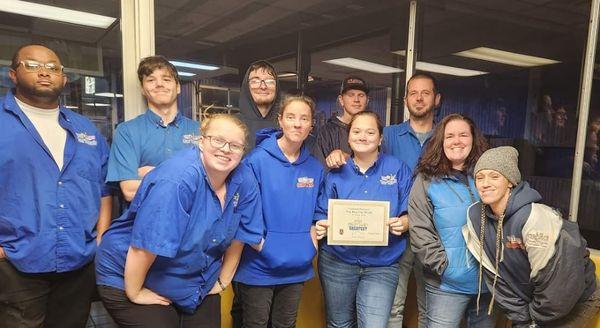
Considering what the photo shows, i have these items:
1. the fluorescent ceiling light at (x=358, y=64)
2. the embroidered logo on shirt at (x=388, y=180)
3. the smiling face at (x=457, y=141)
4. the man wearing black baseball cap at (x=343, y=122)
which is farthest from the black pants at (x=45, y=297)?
the fluorescent ceiling light at (x=358, y=64)

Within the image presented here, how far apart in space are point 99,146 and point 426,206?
1.71 metres

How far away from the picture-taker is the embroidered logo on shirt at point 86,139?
74.6 inches

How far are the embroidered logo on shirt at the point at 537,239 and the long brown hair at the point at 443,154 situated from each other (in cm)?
44

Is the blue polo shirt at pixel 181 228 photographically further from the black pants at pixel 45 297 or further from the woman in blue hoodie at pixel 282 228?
the black pants at pixel 45 297

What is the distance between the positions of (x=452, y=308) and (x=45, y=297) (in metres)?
1.93

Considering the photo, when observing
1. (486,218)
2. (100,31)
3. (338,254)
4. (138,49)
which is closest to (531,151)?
(486,218)

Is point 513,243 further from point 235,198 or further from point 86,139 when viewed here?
point 86,139

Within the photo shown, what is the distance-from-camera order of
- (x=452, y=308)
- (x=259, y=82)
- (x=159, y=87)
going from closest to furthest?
(x=452, y=308), (x=159, y=87), (x=259, y=82)

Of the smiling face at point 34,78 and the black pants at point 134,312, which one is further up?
the smiling face at point 34,78

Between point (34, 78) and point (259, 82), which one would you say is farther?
point (259, 82)

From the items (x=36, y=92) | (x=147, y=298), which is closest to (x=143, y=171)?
(x=36, y=92)

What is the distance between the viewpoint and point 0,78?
2.23 metres

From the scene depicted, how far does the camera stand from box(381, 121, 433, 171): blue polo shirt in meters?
2.31

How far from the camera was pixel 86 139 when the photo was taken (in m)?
1.93
